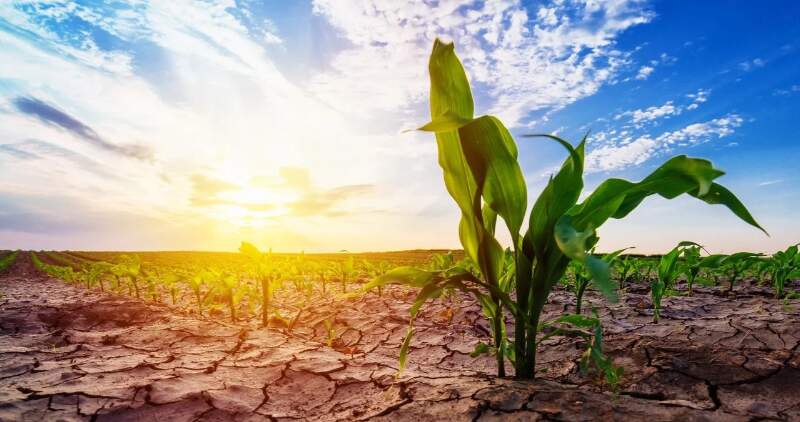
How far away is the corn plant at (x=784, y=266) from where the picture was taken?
11.5 ft

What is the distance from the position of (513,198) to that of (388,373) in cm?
98

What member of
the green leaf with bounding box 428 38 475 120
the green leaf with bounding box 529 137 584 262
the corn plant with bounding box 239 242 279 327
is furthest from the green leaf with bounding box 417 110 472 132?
the corn plant with bounding box 239 242 279 327

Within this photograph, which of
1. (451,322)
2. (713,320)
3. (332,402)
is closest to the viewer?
(332,402)

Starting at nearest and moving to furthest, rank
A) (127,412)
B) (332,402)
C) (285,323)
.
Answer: (127,412) < (332,402) < (285,323)

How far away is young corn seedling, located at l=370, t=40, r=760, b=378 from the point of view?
4.04ft

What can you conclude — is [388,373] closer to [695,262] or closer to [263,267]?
[263,267]

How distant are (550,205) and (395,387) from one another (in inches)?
34.9

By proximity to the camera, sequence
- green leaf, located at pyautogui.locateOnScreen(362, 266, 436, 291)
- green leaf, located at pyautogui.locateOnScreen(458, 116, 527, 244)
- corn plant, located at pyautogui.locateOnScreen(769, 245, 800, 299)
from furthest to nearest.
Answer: corn plant, located at pyautogui.locateOnScreen(769, 245, 800, 299)
green leaf, located at pyautogui.locateOnScreen(362, 266, 436, 291)
green leaf, located at pyautogui.locateOnScreen(458, 116, 527, 244)

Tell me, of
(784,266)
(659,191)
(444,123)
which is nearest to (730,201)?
(659,191)

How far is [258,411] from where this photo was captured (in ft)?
5.11

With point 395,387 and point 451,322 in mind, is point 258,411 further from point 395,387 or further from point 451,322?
point 451,322

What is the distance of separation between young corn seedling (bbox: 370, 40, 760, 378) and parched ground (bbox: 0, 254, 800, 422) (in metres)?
0.28

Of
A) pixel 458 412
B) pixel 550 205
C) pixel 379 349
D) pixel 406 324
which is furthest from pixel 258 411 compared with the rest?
pixel 406 324

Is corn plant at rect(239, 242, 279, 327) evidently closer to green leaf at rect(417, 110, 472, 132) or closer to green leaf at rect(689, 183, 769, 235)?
green leaf at rect(417, 110, 472, 132)
